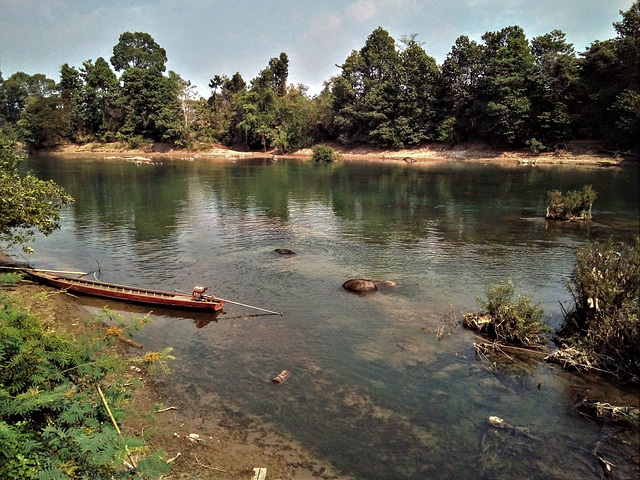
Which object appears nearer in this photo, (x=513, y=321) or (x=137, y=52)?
(x=513, y=321)

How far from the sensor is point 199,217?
41.4 m

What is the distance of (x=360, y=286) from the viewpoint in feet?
75.6

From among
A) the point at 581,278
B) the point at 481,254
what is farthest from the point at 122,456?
the point at 481,254

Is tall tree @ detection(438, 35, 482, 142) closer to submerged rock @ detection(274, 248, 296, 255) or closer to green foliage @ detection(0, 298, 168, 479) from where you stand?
submerged rock @ detection(274, 248, 296, 255)

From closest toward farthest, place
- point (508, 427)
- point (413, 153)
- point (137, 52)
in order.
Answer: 1. point (508, 427)
2. point (413, 153)
3. point (137, 52)

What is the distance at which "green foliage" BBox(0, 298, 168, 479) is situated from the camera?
266 inches

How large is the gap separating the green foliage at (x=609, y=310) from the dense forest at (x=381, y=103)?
5236cm

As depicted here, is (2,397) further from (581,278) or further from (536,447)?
(581,278)

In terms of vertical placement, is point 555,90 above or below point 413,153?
above

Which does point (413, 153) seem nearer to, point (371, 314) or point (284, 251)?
point (284, 251)

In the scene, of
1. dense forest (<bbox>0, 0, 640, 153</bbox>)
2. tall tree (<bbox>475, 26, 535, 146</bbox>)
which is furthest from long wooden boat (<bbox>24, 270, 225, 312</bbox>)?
tall tree (<bbox>475, 26, 535, 146</bbox>)

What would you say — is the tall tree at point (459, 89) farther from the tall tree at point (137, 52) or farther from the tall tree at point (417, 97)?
the tall tree at point (137, 52)

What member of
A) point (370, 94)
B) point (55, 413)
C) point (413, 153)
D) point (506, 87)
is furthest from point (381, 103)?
point (55, 413)

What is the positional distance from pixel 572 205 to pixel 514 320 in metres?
24.9
